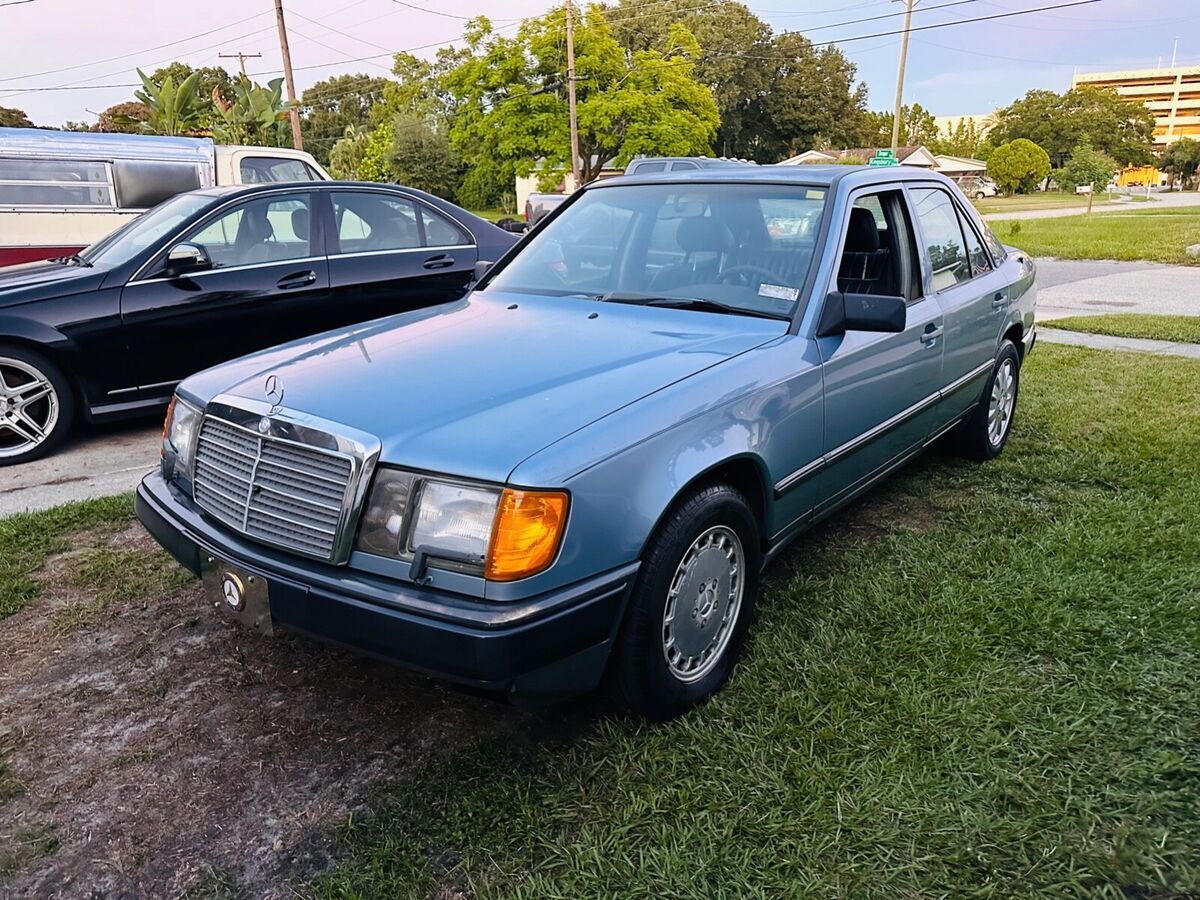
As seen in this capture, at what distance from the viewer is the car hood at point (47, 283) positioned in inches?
198

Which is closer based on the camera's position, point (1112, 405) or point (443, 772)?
point (443, 772)

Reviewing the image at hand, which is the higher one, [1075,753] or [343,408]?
[343,408]

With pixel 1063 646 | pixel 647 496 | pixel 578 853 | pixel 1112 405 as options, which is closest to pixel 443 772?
pixel 578 853

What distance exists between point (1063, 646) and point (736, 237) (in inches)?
74.2

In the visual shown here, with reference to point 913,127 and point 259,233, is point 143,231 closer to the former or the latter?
point 259,233

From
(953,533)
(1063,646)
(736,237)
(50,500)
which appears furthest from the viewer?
(50,500)

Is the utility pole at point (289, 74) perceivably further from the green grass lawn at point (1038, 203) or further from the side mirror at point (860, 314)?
the green grass lawn at point (1038, 203)

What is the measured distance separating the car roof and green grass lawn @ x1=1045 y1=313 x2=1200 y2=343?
6.19m

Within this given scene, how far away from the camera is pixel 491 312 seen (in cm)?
342

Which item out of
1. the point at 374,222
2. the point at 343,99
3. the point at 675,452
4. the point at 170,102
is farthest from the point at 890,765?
the point at 343,99

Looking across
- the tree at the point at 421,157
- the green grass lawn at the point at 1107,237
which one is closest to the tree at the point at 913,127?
the tree at the point at 421,157

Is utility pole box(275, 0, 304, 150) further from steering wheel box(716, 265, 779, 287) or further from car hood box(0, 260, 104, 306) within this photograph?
steering wheel box(716, 265, 779, 287)

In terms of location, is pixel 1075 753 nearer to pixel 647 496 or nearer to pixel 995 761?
pixel 995 761

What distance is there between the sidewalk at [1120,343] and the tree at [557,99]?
33038 mm
